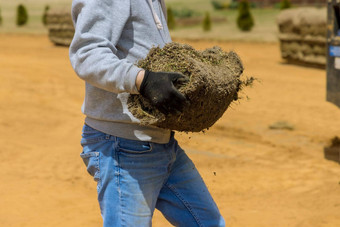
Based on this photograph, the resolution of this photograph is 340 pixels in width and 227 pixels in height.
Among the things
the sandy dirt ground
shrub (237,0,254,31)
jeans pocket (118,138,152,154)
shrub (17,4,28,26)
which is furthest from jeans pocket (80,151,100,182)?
shrub (17,4,28,26)

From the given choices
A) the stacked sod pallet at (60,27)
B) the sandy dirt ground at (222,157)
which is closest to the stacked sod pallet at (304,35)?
the sandy dirt ground at (222,157)

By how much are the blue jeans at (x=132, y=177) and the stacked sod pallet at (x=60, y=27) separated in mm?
15883

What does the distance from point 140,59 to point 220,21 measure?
2246 centimetres

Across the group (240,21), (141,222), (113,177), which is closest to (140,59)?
(113,177)

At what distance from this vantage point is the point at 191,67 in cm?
221

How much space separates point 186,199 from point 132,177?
1.19 ft

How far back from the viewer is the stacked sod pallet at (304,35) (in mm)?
12328

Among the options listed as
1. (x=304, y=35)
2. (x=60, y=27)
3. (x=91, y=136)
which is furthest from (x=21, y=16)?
(x=91, y=136)

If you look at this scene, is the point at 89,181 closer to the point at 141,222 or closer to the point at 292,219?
the point at 292,219

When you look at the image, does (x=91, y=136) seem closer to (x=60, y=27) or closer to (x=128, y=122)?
(x=128, y=122)

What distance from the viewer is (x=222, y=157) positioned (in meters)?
6.34

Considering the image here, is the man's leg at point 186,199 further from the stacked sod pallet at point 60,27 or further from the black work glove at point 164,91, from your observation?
the stacked sod pallet at point 60,27

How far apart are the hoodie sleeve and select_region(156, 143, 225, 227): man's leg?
60cm

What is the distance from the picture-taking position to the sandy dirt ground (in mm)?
4656
